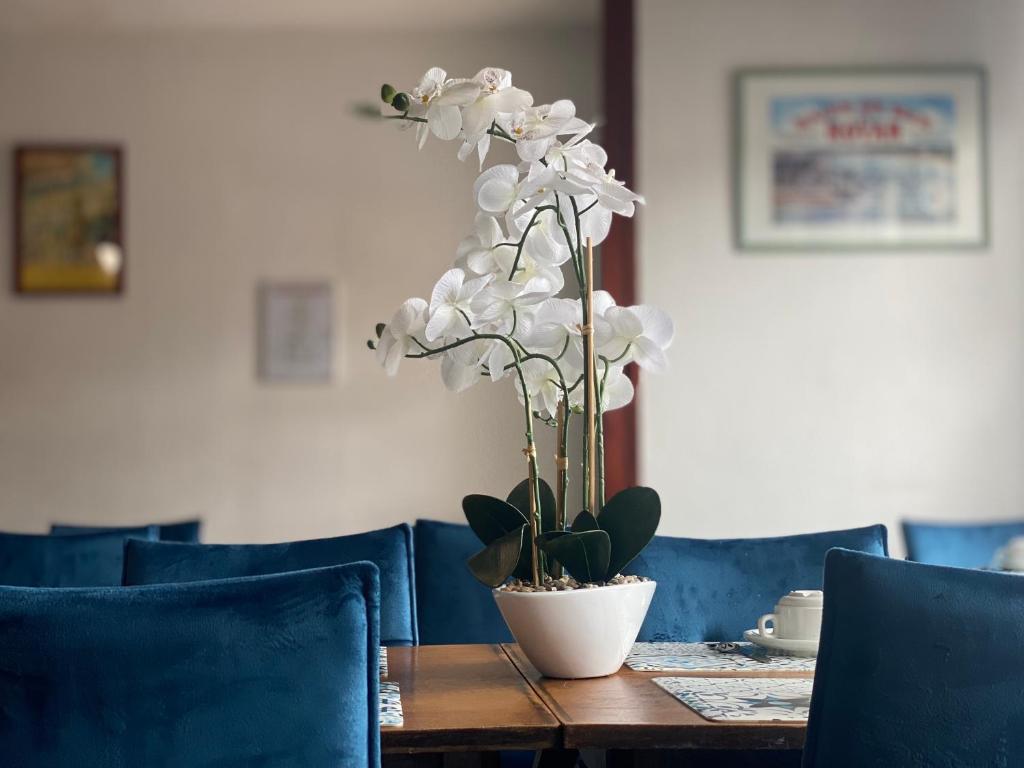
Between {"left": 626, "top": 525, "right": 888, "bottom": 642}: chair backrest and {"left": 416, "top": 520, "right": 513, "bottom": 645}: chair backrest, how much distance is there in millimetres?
483

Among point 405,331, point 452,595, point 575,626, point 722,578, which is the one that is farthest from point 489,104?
point 452,595

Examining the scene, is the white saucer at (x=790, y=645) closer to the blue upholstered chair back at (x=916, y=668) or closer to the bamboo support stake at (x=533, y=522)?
the bamboo support stake at (x=533, y=522)

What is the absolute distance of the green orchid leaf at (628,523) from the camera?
143 cm

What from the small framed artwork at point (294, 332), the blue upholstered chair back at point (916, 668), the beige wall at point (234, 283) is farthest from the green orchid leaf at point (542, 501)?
the small framed artwork at point (294, 332)

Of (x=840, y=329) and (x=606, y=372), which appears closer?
(x=606, y=372)

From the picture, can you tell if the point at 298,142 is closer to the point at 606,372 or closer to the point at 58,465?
the point at 58,465

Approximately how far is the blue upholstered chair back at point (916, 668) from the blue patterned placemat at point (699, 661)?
528 millimetres

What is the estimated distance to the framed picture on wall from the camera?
4.03m

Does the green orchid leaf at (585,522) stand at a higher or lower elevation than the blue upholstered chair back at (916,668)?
higher

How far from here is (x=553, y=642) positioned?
139cm

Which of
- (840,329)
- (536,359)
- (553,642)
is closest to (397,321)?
(536,359)

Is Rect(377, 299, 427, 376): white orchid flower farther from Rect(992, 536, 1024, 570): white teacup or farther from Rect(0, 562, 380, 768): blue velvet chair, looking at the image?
Rect(992, 536, 1024, 570): white teacup

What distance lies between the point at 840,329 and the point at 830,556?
3.22 m

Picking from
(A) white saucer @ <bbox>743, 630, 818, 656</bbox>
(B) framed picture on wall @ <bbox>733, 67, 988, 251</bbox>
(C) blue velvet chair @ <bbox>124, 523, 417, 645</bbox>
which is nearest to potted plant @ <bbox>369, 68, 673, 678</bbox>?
(A) white saucer @ <bbox>743, 630, 818, 656</bbox>
